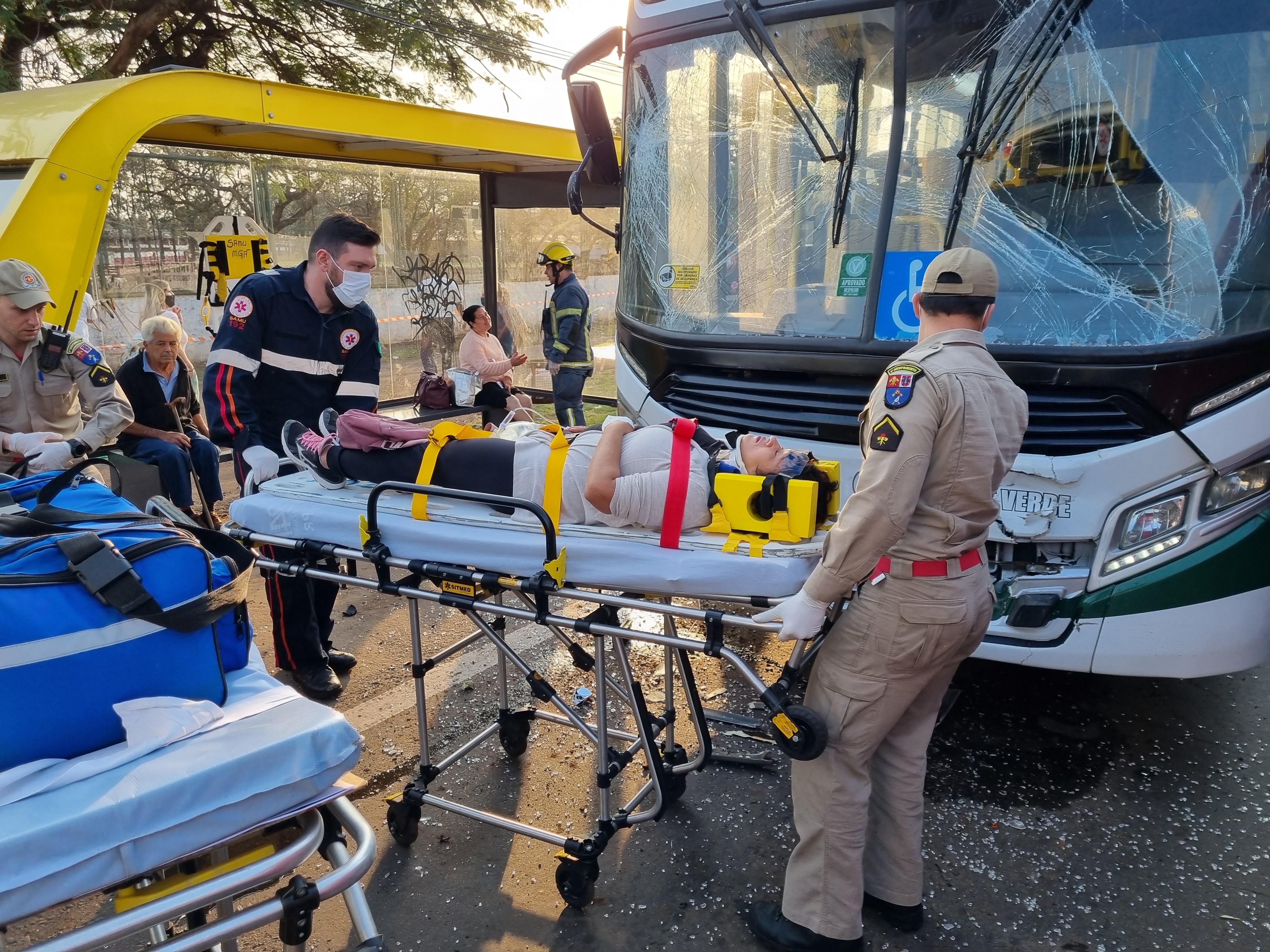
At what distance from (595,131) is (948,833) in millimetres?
3576

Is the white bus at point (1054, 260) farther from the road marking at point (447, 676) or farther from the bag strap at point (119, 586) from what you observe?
the bag strap at point (119, 586)

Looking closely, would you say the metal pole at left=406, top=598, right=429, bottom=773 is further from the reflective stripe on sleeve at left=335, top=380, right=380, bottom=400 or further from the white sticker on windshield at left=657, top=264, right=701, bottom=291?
the white sticker on windshield at left=657, top=264, right=701, bottom=291

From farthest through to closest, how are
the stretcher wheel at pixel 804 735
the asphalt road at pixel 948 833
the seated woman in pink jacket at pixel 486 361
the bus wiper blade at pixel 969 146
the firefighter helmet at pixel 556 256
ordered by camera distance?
the seated woman in pink jacket at pixel 486 361 < the firefighter helmet at pixel 556 256 < the bus wiper blade at pixel 969 146 < the asphalt road at pixel 948 833 < the stretcher wheel at pixel 804 735

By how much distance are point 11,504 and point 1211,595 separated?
3.73 m

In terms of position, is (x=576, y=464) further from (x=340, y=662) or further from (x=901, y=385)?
(x=340, y=662)

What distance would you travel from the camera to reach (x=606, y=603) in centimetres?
243

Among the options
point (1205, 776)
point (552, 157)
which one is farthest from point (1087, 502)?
point (552, 157)

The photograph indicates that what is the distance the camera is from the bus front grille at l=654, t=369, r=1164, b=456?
10.2 feet

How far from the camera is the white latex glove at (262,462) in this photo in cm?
342

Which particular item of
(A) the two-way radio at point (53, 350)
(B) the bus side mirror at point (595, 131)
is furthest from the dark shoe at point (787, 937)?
(A) the two-way radio at point (53, 350)

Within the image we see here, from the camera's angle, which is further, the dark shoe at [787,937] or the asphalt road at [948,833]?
the asphalt road at [948,833]

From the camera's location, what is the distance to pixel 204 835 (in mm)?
1629

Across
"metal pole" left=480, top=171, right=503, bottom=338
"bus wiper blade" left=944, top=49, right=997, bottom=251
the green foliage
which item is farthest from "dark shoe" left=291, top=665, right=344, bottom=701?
the green foliage

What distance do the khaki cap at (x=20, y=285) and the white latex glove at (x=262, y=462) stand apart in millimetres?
1514
